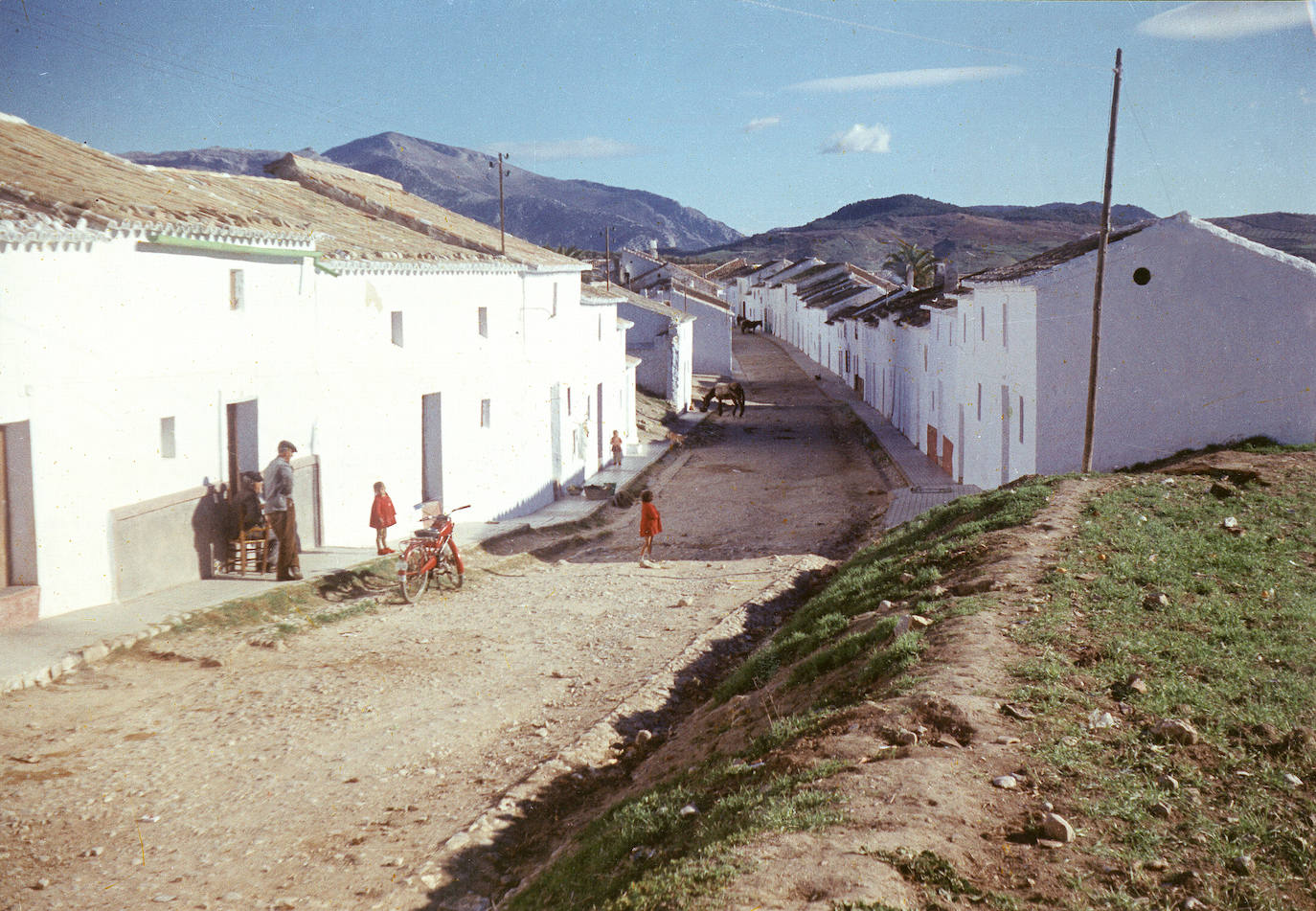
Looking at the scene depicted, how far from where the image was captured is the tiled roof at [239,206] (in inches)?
433

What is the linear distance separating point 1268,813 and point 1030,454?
44.2 ft

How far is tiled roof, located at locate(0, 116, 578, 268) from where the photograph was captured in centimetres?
1100

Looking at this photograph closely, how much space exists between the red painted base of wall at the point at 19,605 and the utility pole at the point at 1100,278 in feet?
45.2

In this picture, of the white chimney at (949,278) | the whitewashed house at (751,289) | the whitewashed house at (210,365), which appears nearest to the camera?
the whitewashed house at (210,365)

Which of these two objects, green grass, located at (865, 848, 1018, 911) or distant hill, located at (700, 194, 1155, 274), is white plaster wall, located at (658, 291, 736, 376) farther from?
distant hill, located at (700, 194, 1155, 274)

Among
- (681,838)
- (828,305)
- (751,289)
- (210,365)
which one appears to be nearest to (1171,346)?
(210,365)

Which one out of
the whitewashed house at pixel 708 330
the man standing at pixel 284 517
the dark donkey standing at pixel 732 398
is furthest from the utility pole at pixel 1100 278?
the whitewashed house at pixel 708 330

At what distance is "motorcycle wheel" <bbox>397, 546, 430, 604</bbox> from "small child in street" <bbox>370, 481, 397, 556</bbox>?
1475mm

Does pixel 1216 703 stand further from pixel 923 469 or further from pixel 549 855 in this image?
pixel 923 469

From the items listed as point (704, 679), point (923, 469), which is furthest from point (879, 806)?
point (923, 469)

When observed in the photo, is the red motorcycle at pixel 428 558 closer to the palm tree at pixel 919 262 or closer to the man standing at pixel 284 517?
the man standing at pixel 284 517

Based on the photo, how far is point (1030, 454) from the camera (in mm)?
18156

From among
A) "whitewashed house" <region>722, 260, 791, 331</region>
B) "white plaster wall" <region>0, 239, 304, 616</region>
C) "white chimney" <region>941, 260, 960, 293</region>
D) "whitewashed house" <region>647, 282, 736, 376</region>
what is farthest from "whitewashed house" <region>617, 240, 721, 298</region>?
"white plaster wall" <region>0, 239, 304, 616</region>

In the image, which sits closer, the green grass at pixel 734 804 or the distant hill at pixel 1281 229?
the green grass at pixel 734 804
